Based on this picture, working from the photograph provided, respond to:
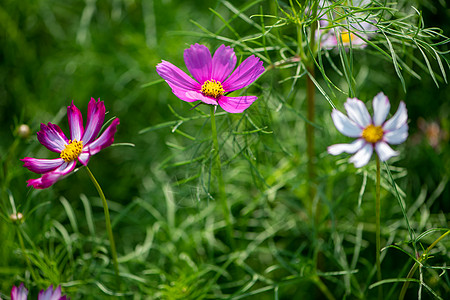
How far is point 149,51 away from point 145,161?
1.15 feet

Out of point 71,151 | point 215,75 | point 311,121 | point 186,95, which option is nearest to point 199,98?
point 186,95

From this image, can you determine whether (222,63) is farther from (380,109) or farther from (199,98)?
(380,109)

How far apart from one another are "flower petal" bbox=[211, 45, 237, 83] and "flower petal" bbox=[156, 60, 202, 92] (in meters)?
0.04

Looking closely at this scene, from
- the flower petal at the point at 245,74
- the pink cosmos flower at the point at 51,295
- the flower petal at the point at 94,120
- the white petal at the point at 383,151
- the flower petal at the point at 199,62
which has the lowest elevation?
the white petal at the point at 383,151

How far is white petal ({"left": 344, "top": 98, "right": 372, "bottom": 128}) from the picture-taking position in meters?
0.63

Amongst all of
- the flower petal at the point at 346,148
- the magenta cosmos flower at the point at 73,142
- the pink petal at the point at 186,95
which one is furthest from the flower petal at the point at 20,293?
the flower petal at the point at 346,148

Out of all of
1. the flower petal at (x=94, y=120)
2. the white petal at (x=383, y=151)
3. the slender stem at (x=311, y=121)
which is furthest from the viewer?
the slender stem at (x=311, y=121)

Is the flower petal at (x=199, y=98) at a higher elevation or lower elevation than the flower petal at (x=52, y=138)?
lower

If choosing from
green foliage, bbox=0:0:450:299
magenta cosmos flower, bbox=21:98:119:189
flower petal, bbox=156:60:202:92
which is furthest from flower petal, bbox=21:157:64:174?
flower petal, bbox=156:60:202:92

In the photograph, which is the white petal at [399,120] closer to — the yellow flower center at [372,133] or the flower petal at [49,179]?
the yellow flower center at [372,133]

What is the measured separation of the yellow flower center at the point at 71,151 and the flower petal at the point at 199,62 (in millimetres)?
221

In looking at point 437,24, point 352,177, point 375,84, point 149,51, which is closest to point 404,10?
point 437,24

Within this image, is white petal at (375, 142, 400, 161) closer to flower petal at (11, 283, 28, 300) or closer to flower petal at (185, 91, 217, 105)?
flower petal at (185, 91, 217, 105)

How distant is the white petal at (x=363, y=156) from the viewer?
581 millimetres
